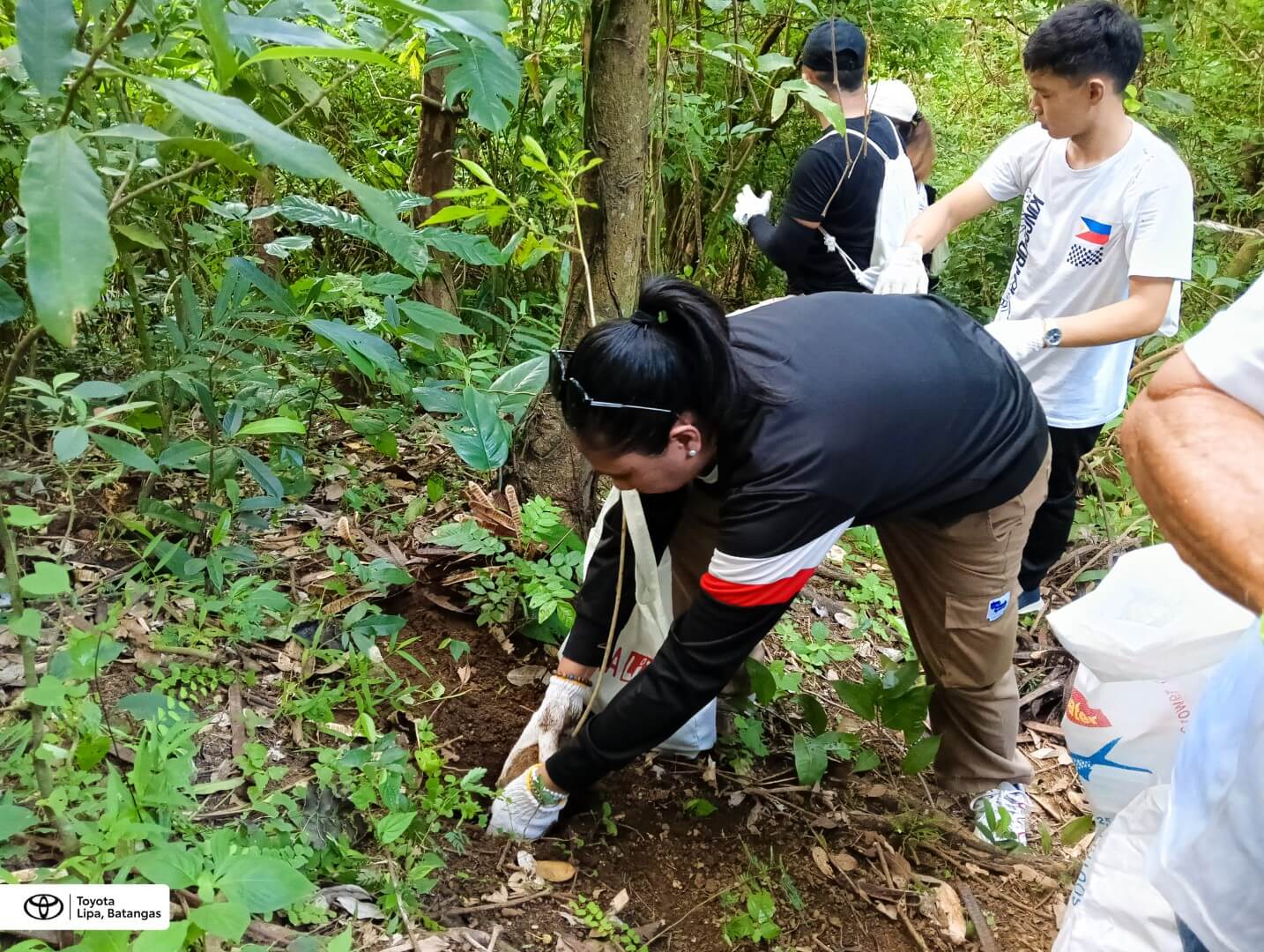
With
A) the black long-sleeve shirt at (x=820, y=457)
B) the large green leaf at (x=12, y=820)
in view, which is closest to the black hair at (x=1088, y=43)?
the black long-sleeve shirt at (x=820, y=457)

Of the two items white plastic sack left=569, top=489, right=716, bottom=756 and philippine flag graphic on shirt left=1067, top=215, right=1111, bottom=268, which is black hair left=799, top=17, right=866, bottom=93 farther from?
white plastic sack left=569, top=489, right=716, bottom=756

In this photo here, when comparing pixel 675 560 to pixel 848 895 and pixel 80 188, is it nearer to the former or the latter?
pixel 848 895

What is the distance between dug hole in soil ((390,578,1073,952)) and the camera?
1.85m

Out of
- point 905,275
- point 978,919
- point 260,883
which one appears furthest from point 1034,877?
point 260,883

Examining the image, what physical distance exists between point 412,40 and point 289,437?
3.79 feet

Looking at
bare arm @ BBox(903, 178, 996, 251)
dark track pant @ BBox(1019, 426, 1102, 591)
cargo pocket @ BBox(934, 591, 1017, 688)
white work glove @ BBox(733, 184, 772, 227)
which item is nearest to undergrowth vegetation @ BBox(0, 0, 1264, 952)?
cargo pocket @ BBox(934, 591, 1017, 688)

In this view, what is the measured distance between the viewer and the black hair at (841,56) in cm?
299

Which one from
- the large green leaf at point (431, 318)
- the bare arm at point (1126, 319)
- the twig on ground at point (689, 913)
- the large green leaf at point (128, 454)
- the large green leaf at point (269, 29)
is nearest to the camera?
the large green leaf at point (269, 29)

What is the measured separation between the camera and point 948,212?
295 centimetres

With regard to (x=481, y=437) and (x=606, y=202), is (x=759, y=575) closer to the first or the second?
(x=481, y=437)

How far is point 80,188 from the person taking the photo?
829mm

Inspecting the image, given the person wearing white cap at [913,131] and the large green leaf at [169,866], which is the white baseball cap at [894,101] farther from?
the large green leaf at [169,866]

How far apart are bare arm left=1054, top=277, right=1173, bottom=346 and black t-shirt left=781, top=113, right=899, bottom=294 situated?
902mm

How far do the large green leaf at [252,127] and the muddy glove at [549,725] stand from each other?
1422 millimetres
